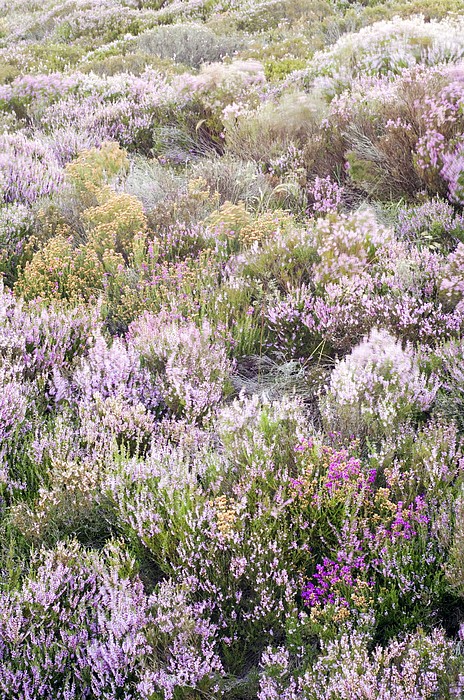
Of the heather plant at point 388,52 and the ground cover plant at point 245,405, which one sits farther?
the heather plant at point 388,52

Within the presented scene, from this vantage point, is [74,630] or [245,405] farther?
[245,405]

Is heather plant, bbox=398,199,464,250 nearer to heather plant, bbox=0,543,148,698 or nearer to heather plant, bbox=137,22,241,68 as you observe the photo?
heather plant, bbox=0,543,148,698

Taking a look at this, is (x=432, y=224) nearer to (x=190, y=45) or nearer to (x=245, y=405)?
(x=245, y=405)

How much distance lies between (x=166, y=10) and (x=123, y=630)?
16669 mm

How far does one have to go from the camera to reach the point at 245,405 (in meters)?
2.79

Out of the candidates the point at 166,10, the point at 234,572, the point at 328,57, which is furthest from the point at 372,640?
the point at 166,10

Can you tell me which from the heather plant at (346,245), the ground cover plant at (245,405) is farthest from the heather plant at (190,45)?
the heather plant at (346,245)

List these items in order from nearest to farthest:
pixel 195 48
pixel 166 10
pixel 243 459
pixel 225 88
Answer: pixel 243 459 < pixel 225 88 < pixel 195 48 < pixel 166 10

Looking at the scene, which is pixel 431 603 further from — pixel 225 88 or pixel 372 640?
pixel 225 88

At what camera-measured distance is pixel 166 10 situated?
15.4 meters

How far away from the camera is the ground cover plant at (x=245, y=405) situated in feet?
6.49

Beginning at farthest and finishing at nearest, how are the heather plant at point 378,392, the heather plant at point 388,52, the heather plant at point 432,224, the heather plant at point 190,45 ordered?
1. the heather plant at point 190,45
2. the heather plant at point 388,52
3. the heather plant at point 432,224
4. the heather plant at point 378,392

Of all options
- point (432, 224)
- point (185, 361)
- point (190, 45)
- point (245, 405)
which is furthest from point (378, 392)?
point (190, 45)

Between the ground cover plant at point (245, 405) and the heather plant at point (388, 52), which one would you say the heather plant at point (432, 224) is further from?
the heather plant at point (388, 52)
